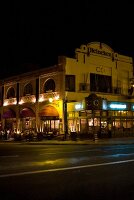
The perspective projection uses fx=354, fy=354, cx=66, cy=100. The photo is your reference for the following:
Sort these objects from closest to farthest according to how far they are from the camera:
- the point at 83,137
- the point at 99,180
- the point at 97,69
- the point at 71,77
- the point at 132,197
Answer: the point at 132,197
the point at 99,180
the point at 83,137
the point at 71,77
the point at 97,69

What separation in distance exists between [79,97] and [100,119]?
12.7ft

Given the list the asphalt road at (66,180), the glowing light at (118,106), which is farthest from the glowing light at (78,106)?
the asphalt road at (66,180)

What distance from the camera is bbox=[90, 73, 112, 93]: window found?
47031mm

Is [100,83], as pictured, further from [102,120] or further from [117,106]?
[102,120]

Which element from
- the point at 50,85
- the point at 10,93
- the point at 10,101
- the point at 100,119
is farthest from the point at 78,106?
the point at 10,93

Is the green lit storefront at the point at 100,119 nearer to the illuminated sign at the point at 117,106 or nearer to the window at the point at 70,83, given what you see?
the illuminated sign at the point at 117,106

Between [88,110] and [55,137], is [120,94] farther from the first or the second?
[55,137]

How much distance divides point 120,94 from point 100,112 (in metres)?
6.60

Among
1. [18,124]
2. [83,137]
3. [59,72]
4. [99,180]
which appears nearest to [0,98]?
[18,124]

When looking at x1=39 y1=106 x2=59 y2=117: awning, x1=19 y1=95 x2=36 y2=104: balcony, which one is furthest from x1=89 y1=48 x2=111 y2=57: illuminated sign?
x1=19 y1=95 x2=36 y2=104: balcony

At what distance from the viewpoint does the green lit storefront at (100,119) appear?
139 ft

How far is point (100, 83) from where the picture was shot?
47.8 meters

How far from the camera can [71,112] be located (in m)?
43.9

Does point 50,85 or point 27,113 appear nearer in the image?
point 50,85
